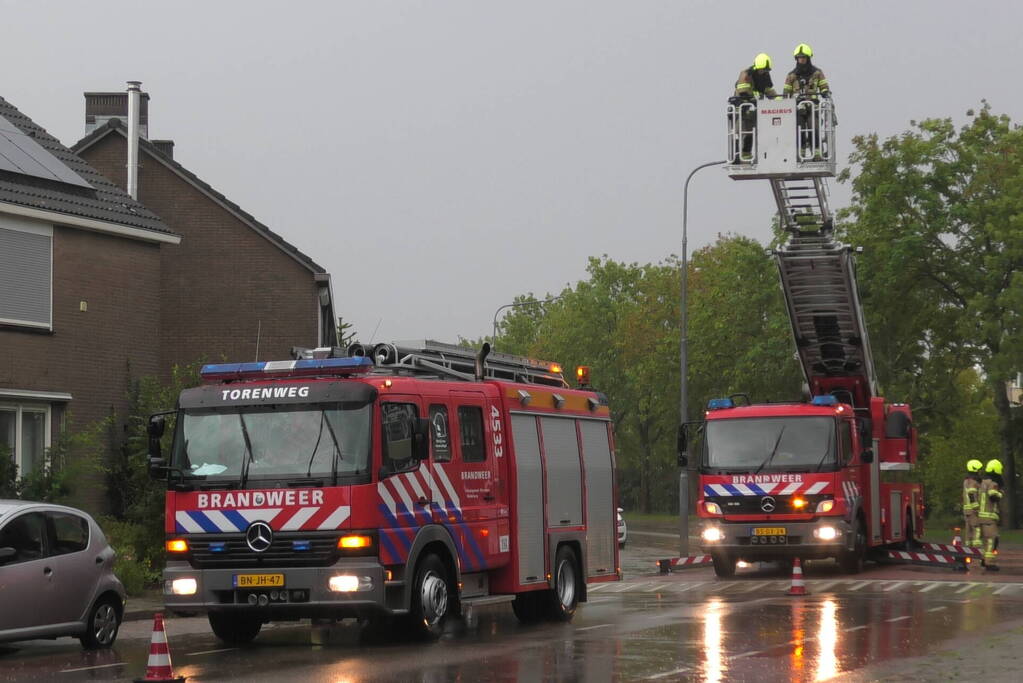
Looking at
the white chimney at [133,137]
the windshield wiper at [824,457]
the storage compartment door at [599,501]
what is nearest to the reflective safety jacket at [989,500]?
the windshield wiper at [824,457]

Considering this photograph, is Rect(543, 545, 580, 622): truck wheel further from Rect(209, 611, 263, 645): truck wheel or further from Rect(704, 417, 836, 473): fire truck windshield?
Rect(704, 417, 836, 473): fire truck windshield

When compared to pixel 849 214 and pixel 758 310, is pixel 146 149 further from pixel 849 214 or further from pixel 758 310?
pixel 758 310

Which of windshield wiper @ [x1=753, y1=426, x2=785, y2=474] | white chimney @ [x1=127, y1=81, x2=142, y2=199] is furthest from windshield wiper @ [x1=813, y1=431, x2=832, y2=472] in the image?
white chimney @ [x1=127, y1=81, x2=142, y2=199]

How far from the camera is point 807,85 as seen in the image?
2295 cm

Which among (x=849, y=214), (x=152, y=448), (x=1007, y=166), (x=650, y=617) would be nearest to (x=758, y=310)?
(x=849, y=214)

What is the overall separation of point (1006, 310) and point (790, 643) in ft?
105

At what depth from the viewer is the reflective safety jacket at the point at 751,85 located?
898 inches

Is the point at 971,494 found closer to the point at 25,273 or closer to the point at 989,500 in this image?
the point at 989,500

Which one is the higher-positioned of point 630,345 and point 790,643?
point 630,345

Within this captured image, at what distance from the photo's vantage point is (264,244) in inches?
1253

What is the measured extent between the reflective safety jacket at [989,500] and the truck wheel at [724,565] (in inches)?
192

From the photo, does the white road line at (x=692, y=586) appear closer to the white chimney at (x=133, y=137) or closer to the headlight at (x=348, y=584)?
the headlight at (x=348, y=584)

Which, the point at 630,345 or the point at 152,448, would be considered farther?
the point at 630,345

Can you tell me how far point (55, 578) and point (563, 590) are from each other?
6.19 meters
